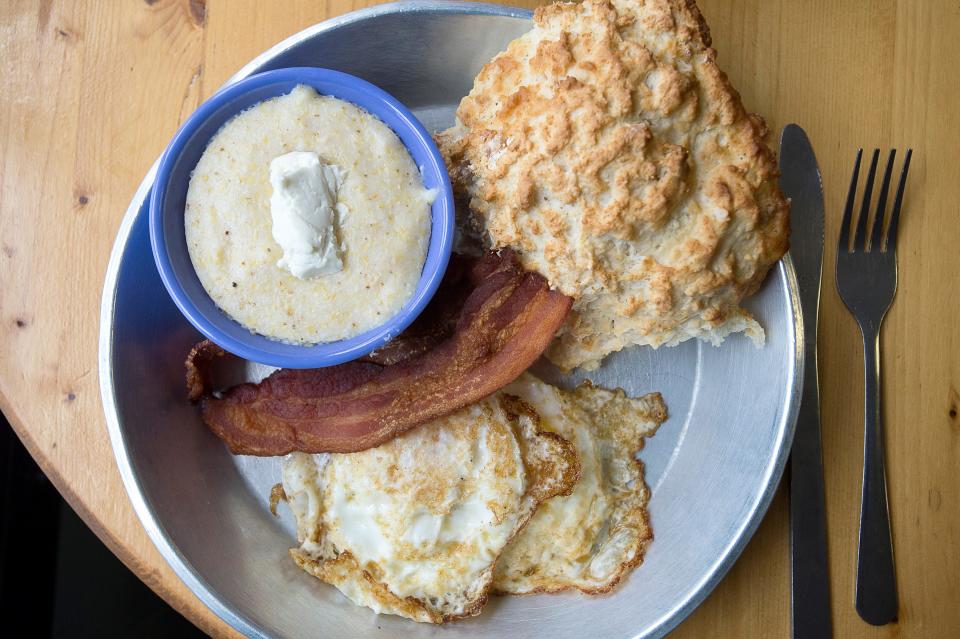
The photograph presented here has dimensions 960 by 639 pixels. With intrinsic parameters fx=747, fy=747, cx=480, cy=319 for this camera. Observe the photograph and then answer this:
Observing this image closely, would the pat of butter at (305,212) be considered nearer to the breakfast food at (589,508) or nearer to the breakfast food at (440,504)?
the breakfast food at (440,504)

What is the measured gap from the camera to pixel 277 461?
1906mm

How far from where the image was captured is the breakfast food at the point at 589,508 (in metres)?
1.79

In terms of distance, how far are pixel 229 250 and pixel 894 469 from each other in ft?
5.67

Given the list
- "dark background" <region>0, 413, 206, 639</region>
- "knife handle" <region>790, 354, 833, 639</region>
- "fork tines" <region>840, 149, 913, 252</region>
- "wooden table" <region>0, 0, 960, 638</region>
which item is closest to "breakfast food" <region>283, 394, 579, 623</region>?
"wooden table" <region>0, 0, 960, 638</region>

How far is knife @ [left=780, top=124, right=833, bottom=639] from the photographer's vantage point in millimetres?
A: 1882

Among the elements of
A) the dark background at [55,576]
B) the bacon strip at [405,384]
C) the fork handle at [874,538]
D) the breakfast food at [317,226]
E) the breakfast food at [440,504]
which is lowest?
the dark background at [55,576]

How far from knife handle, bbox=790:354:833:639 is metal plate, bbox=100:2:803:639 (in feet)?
0.67

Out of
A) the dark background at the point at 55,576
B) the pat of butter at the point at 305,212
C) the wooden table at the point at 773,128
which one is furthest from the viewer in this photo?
the dark background at the point at 55,576

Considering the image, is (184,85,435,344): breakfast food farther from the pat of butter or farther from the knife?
the knife

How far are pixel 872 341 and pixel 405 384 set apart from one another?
1.21 metres

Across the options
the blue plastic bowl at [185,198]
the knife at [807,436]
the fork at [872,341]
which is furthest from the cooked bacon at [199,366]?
the fork at [872,341]

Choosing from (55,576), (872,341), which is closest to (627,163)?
(872,341)

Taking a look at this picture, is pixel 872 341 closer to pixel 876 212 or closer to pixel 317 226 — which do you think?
pixel 876 212

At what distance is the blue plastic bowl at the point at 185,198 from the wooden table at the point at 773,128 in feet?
1.56
